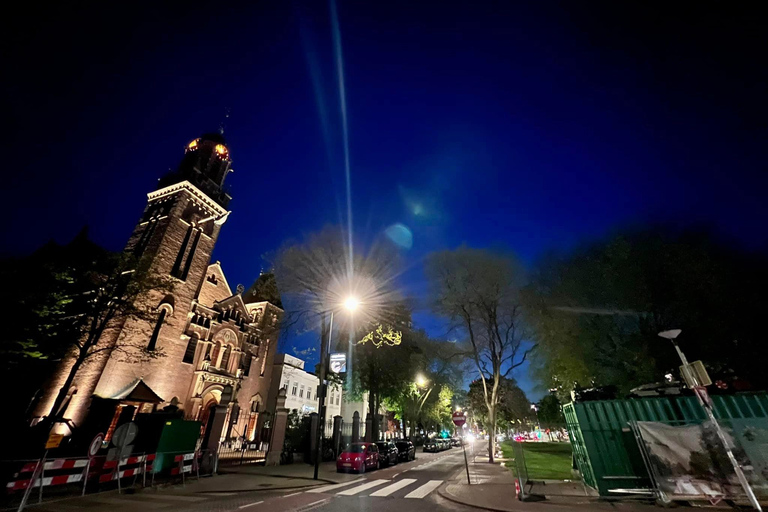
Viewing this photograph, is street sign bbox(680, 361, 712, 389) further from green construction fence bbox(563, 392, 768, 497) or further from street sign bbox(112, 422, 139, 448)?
street sign bbox(112, 422, 139, 448)

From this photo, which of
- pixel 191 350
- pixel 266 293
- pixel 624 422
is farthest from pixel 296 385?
pixel 624 422

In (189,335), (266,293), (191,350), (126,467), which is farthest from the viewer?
(266,293)

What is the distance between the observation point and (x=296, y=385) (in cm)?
4212

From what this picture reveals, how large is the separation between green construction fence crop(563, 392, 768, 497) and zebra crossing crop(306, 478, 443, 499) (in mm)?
5180

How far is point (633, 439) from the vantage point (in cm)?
885

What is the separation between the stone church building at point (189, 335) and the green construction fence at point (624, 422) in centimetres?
2160

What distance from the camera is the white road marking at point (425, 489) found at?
10547 mm

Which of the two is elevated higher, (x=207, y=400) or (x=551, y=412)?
(x=551, y=412)

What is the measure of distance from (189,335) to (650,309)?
100ft

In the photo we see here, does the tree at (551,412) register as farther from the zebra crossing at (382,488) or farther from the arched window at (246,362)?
the zebra crossing at (382,488)

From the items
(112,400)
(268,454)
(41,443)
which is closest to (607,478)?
(268,454)

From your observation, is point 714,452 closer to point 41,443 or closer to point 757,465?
point 757,465

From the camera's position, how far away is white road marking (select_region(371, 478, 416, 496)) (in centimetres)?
1081

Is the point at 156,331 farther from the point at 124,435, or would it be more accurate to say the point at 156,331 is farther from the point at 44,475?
the point at 124,435
